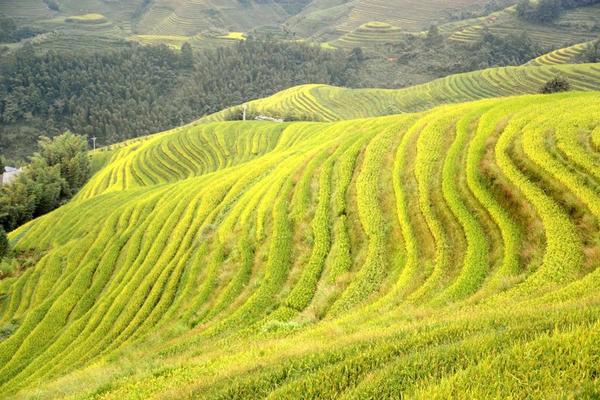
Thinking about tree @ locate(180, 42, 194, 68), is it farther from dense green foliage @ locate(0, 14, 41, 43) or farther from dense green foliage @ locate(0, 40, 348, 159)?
dense green foliage @ locate(0, 14, 41, 43)

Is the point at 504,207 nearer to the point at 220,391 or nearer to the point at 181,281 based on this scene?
the point at 220,391

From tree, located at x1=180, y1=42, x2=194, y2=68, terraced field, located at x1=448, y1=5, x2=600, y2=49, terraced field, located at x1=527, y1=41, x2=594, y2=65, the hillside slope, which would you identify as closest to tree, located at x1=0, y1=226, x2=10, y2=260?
the hillside slope

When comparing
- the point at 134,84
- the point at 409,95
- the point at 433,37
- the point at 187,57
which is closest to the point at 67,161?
the point at 409,95

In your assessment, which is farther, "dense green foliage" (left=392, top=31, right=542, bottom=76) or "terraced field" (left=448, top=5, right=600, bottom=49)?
"terraced field" (left=448, top=5, right=600, bottom=49)

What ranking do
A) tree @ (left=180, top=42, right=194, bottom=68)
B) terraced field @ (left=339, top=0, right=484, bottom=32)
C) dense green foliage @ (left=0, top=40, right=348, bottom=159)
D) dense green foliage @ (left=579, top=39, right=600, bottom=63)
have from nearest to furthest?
dense green foliage @ (left=579, top=39, right=600, bottom=63) → dense green foliage @ (left=0, top=40, right=348, bottom=159) → tree @ (left=180, top=42, right=194, bottom=68) → terraced field @ (left=339, top=0, right=484, bottom=32)

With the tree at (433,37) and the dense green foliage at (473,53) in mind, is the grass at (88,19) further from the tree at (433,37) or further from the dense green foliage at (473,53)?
the tree at (433,37)

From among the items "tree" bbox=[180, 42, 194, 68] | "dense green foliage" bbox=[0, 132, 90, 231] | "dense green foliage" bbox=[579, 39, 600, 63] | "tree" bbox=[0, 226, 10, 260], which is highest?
"dense green foliage" bbox=[579, 39, 600, 63]

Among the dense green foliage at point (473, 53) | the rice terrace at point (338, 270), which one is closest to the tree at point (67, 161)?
the rice terrace at point (338, 270)
